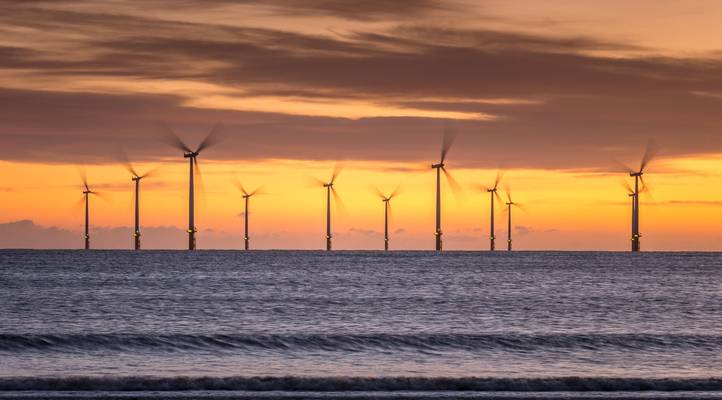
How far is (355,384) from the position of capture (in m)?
30.4

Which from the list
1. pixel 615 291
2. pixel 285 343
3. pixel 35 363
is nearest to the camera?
pixel 35 363

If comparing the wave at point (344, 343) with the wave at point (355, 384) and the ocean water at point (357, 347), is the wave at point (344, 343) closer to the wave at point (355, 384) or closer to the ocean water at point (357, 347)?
the ocean water at point (357, 347)

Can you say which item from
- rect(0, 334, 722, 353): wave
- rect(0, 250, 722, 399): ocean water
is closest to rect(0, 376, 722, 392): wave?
rect(0, 250, 722, 399): ocean water

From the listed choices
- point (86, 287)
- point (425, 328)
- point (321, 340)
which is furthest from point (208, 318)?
point (86, 287)

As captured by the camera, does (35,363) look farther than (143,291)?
No

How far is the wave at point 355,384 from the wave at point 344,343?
15.1m

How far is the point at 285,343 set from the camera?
49.5m

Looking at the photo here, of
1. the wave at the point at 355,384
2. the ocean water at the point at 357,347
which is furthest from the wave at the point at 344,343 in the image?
the wave at the point at 355,384

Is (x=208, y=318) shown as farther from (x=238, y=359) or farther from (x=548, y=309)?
A: (x=238, y=359)

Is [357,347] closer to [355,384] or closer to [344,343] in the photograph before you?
[344,343]

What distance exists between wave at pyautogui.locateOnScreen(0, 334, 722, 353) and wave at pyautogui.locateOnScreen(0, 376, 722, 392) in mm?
15066

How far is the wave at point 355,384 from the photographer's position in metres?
29.4

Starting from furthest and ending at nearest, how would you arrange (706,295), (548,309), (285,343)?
(706,295), (548,309), (285,343)

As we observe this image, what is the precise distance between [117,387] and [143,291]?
93.8 m
